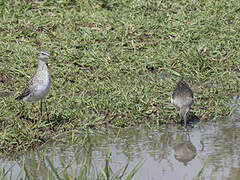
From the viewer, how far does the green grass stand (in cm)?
957

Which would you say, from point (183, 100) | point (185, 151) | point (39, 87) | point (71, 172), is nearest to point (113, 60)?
point (183, 100)

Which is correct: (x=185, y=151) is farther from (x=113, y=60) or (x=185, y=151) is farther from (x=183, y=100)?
(x=113, y=60)

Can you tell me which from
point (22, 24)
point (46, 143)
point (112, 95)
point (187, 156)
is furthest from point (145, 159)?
point (22, 24)

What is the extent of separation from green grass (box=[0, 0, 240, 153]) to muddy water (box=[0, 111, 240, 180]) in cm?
48

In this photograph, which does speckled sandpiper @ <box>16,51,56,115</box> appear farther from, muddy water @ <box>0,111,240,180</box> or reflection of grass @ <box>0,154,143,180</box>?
reflection of grass @ <box>0,154,143,180</box>

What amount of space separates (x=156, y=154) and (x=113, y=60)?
4.40 meters

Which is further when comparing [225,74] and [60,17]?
[60,17]

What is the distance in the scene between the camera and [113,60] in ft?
39.4

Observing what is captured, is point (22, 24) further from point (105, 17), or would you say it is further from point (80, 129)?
point (80, 129)

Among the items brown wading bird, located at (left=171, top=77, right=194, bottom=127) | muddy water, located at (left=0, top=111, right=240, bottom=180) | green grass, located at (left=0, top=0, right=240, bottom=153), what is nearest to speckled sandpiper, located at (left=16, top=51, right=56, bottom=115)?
green grass, located at (left=0, top=0, right=240, bottom=153)

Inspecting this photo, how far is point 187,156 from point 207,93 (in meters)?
2.87

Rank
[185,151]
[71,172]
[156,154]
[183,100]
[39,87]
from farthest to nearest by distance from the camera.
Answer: [183,100] < [39,87] < [185,151] < [156,154] < [71,172]

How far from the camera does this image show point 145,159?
25.2 feet

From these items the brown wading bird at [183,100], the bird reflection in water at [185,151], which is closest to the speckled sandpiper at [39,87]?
the brown wading bird at [183,100]
